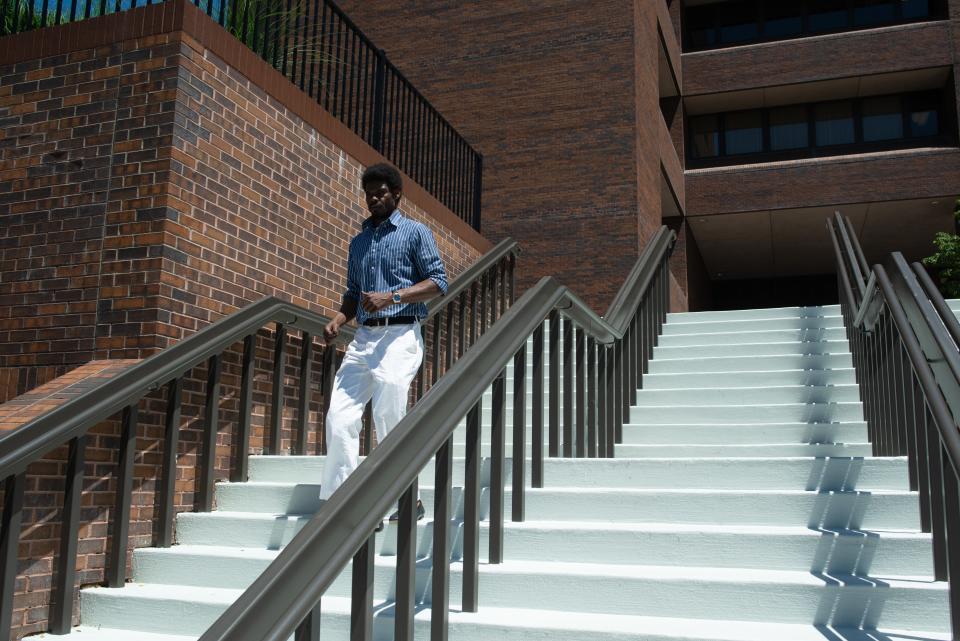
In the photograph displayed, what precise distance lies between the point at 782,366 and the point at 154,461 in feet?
15.0

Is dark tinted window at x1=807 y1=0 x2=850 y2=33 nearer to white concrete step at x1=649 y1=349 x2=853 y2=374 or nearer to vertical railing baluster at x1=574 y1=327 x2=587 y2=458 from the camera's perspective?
white concrete step at x1=649 y1=349 x2=853 y2=374

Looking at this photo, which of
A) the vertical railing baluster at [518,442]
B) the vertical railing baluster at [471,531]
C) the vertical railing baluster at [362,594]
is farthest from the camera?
the vertical railing baluster at [518,442]

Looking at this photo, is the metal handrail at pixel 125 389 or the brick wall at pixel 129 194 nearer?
the metal handrail at pixel 125 389

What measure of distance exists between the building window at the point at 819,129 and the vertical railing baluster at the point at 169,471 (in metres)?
15.8

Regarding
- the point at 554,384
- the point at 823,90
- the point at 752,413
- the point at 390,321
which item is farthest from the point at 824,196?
the point at 390,321

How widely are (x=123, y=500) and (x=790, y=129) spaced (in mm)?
17235

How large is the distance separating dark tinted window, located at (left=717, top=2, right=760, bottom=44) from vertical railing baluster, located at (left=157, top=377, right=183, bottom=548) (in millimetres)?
17308

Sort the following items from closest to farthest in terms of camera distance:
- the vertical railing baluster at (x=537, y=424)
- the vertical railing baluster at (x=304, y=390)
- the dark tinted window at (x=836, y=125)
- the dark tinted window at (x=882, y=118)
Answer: the vertical railing baluster at (x=537, y=424)
the vertical railing baluster at (x=304, y=390)
the dark tinted window at (x=882, y=118)
the dark tinted window at (x=836, y=125)

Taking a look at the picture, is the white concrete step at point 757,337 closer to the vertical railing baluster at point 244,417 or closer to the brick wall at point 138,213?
the brick wall at point 138,213

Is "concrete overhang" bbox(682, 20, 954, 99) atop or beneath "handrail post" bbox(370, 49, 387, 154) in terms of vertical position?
atop

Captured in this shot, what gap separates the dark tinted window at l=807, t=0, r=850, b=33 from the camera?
18.7 meters

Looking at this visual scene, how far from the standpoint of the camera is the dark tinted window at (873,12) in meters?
18.4

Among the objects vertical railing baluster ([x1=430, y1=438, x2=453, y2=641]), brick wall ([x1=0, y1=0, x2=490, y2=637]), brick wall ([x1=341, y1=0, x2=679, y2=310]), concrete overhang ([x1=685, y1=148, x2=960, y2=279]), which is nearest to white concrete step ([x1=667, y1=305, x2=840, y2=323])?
brick wall ([x1=341, y1=0, x2=679, y2=310])

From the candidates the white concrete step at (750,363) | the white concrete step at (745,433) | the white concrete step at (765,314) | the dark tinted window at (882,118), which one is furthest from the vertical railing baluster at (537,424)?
the dark tinted window at (882,118)
